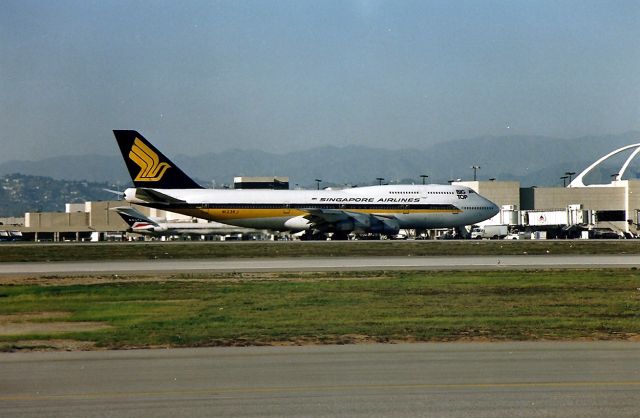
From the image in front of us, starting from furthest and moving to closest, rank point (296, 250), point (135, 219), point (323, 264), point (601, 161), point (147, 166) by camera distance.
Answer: point (601, 161), point (135, 219), point (147, 166), point (296, 250), point (323, 264)

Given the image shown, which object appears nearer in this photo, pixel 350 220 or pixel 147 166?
pixel 350 220

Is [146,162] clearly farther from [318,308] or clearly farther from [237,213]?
[318,308]

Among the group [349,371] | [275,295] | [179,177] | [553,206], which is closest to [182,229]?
[179,177]

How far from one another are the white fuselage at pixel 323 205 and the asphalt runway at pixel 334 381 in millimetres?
56251

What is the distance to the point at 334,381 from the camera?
1417 centimetres

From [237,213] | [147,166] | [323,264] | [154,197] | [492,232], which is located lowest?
[323,264]

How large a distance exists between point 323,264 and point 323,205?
31.1 meters

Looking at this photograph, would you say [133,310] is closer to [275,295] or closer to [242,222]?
[275,295]

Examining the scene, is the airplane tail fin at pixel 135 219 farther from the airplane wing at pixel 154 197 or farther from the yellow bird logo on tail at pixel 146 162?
the airplane wing at pixel 154 197

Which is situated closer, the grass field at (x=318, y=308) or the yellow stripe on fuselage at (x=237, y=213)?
the grass field at (x=318, y=308)

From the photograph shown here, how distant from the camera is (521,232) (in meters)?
93.8

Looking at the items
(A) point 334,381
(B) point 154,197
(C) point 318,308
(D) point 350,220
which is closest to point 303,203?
(D) point 350,220

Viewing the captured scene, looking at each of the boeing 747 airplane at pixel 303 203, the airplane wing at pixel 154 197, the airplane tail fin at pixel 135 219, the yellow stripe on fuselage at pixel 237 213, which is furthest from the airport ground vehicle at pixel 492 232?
the airplane tail fin at pixel 135 219

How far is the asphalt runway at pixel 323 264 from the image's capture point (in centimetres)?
4206
